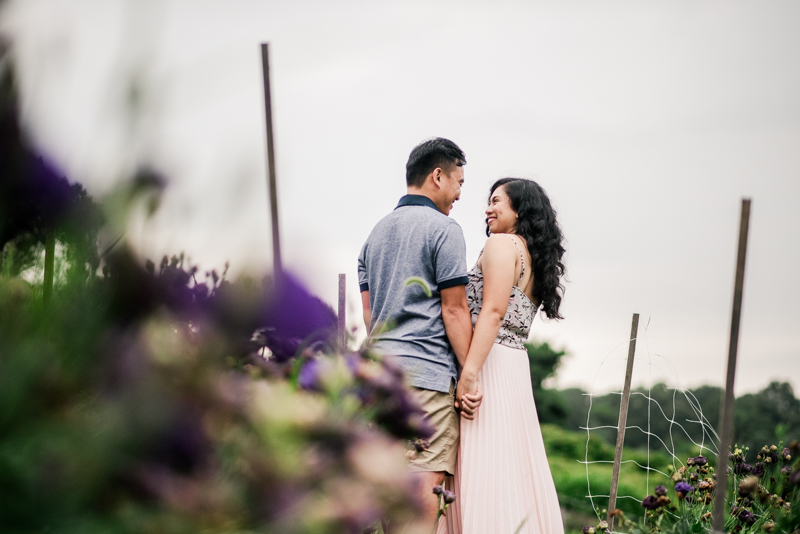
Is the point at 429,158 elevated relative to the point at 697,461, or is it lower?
elevated

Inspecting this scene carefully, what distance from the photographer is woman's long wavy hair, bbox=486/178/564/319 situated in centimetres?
272

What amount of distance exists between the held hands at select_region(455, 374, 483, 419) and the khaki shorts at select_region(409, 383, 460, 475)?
0.11 feet

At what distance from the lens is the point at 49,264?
24.6 inches

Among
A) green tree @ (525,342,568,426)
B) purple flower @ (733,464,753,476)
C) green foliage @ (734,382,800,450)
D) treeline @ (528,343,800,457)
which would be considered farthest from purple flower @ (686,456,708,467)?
green tree @ (525,342,568,426)

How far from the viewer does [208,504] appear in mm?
497

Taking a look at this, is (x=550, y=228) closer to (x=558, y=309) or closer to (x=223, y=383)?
(x=558, y=309)

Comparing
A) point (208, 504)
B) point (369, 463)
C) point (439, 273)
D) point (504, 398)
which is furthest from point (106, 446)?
point (504, 398)

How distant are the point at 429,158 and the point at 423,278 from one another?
22.3 inches

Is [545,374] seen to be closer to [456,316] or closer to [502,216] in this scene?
[502,216]

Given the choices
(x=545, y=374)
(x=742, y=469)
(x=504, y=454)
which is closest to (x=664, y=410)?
(x=545, y=374)

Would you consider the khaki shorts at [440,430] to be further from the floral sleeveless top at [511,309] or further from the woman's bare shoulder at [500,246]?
the woman's bare shoulder at [500,246]

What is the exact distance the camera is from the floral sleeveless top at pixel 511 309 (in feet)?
8.52

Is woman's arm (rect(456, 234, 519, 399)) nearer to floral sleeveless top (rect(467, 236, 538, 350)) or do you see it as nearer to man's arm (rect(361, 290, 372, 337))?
floral sleeveless top (rect(467, 236, 538, 350))

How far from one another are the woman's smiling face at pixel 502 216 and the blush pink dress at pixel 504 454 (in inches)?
11.4
